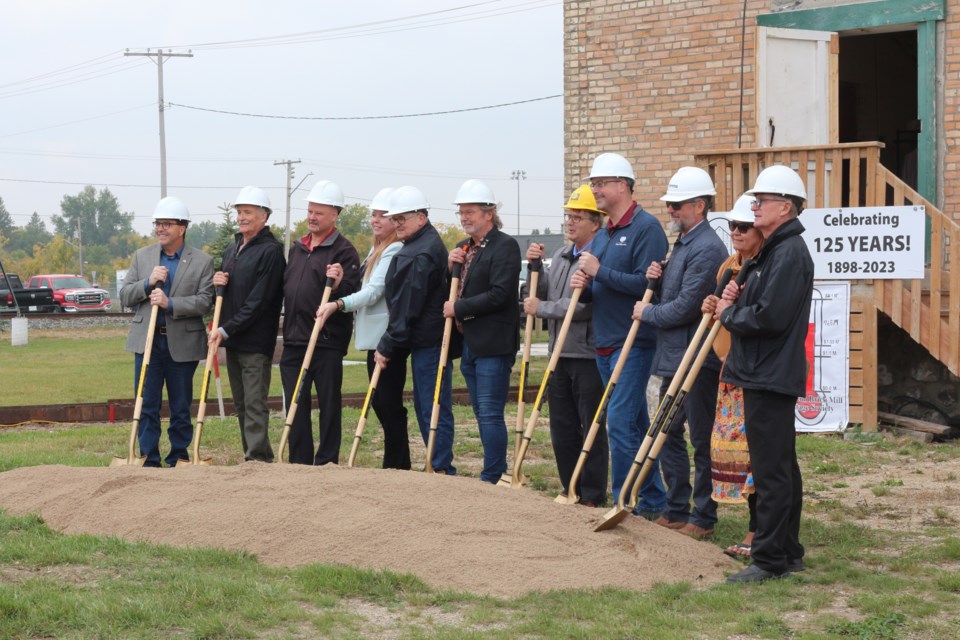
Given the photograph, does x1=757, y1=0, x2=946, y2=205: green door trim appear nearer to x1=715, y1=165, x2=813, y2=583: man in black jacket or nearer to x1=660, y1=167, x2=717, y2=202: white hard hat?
x1=660, y1=167, x2=717, y2=202: white hard hat

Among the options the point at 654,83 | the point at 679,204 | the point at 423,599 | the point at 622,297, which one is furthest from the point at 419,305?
the point at 654,83

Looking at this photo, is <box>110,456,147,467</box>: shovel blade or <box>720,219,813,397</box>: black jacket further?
<box>110,456,147,467</box>: shovel blade

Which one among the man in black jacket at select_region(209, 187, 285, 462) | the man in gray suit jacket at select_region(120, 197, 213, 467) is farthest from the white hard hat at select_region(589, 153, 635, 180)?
the man in gray suit jacket at select_region(120, 197, 213, 467)

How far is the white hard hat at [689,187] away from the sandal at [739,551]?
6.77 feet

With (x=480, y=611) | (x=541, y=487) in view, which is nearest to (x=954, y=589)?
(x=480, y=611)

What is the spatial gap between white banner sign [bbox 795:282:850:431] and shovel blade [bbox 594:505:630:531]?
599 centimetres

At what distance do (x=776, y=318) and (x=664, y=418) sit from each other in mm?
1025

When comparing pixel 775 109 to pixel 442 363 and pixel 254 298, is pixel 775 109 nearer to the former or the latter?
pixel 442 363

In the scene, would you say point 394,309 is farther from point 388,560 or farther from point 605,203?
point 388,560

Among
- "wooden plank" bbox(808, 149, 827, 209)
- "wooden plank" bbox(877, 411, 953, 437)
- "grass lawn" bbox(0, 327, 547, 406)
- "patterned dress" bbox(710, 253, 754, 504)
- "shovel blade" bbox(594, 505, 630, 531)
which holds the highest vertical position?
"wooden plank" bbox(808, 149, 827, 209)

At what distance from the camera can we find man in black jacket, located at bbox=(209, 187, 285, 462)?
9.31m

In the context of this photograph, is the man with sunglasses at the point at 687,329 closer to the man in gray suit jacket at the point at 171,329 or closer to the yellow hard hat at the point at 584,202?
the yellow hard hat at the point at 584,202

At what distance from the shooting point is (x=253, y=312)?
9258 mm

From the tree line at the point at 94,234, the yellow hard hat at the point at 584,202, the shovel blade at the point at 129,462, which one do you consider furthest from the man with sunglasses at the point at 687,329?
the tree line at the point at 94,234
